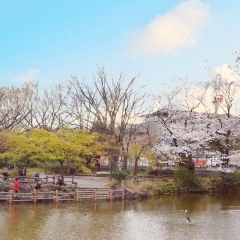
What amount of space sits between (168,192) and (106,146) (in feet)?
23.9

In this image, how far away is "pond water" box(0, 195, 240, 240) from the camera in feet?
54.5

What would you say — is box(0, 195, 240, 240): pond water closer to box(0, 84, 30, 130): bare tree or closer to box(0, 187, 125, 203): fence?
box(0, 187, 125, 203): fence

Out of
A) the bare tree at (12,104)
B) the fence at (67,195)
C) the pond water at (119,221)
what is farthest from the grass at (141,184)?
the bare tree at (12,104)

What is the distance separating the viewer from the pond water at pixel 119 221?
16625mm

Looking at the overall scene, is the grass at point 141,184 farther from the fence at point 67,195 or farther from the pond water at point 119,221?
the pond water at point 119,221

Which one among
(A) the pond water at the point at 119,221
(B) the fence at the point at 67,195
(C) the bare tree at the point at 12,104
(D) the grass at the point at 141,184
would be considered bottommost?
(A) the pond water at the point at 119,221

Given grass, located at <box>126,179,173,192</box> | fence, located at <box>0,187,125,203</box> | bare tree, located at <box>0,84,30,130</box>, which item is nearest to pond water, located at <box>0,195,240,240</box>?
fence, located at <box>0,187,125,203</box>

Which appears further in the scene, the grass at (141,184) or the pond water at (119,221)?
the grass at (141,184)

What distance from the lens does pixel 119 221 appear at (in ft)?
64.3

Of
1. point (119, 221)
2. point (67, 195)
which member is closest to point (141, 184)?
point (67, 195)

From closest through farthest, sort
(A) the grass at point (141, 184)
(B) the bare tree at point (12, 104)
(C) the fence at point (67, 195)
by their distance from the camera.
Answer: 1. (C) the fence at point (67, 195)
2. (A) the grass at point (141, 184)
3. (B) the bare tree at point (12, 104)

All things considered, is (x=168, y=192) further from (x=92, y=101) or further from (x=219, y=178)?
(x=92, y=101)

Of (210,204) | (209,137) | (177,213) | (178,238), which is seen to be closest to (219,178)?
(209,137)

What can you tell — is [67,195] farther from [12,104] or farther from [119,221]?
[12,104]
